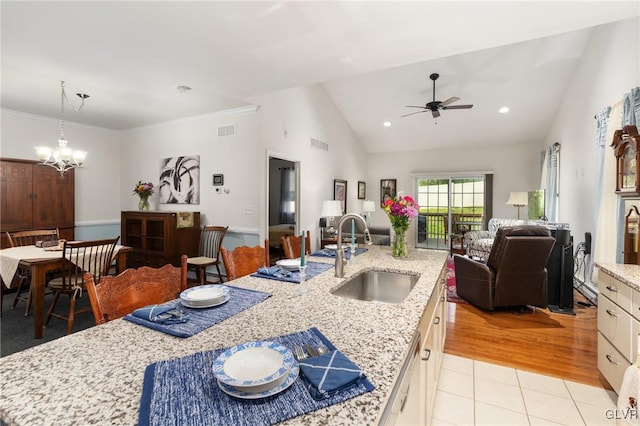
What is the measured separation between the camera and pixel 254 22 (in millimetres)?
2086

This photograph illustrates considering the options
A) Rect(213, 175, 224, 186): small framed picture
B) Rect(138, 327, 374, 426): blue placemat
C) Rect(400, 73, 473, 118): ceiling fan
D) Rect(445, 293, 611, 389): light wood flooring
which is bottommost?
Rect(445, 293, 611, 389): light wood flooring

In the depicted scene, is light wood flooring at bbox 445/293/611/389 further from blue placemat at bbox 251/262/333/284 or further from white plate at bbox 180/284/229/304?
white plate at bbox 180/284/229/304

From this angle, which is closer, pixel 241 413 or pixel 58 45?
pixel 241 413

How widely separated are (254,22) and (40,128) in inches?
178

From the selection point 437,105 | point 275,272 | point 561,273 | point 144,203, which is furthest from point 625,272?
point 144,203

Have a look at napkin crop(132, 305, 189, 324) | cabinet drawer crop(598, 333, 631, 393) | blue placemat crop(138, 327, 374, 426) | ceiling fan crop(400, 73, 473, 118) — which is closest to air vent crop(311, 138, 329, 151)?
ceiling fan crop(400, 73, 473, 118)

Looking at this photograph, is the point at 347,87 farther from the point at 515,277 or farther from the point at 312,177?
the point at 515,277

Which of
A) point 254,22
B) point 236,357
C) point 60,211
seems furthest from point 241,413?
point 60,211

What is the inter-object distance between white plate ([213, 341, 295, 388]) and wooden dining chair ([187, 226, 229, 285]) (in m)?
3.43

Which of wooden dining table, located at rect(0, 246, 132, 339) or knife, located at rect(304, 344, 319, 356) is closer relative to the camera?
knife, located at rect(304, 344, 319, 356)

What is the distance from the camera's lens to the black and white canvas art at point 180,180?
15.6ft

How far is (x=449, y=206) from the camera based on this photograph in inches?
309

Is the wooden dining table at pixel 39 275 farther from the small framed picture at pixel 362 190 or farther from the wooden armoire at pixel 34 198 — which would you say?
the small framed picture at pixel 362 190

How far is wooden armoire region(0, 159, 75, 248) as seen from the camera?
4185mm
